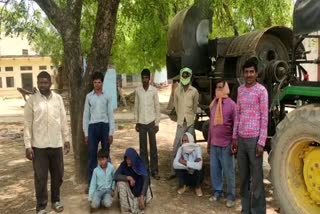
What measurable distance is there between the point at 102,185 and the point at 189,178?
1.45 m

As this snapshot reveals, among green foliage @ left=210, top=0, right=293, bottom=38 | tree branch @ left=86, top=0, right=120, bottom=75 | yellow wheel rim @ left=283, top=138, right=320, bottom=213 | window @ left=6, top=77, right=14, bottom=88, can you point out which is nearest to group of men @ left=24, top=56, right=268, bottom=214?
yellow wheel rim @ left=283, top=138, right=320, bottom=213

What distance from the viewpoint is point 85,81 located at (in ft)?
21.7

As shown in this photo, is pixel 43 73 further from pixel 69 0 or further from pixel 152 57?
pixel 152 57

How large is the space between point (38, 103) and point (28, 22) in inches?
164

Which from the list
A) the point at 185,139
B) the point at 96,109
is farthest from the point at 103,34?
the point at 185,139

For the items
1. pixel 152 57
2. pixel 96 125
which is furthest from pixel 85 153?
pixel 152 57

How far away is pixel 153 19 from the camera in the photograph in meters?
11.5

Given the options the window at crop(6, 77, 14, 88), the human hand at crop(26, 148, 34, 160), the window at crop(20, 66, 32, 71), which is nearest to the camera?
the human hand at crop(26, 148, 34, 160)

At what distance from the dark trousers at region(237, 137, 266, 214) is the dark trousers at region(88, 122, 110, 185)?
213 cm

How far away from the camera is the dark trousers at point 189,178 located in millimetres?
6361

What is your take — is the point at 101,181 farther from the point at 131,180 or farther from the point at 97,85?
the point at 97,85

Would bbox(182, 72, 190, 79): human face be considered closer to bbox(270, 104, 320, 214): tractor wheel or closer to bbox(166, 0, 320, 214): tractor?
bbox(166, 0, 320, 214): tractor

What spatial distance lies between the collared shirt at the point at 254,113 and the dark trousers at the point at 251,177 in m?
0.08

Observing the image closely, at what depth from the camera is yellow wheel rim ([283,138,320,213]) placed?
4.54 m
